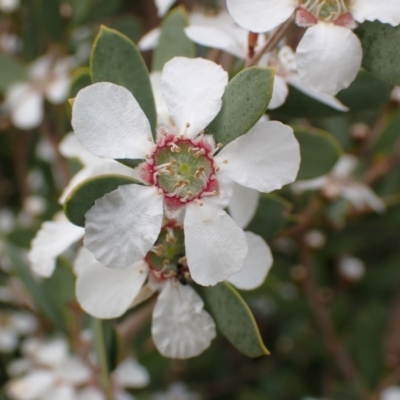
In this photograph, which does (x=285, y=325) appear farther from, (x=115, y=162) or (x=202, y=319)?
(x=115, y=162)

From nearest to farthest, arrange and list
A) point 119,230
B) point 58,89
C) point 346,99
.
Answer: point 119,230 < point 346,99 < point 58,89

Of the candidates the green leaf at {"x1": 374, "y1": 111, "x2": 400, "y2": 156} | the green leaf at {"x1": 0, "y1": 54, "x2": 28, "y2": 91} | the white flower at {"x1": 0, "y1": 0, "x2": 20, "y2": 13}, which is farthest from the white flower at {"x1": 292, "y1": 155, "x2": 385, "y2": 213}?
Result: the white flower at {"x1": 0, "y1": 0, "x2": 20, "y2": 13}

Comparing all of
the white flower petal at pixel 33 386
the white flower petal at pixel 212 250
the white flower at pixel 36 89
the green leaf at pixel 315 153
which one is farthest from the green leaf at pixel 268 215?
the white flower at pixel 36 89

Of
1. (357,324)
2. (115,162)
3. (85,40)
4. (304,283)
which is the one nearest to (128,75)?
(115,162)

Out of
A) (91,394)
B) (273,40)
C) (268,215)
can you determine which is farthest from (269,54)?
(91,394)

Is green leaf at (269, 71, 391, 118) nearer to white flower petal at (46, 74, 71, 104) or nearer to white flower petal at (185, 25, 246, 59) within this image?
white flower petal at (185, 25, 246, 59)

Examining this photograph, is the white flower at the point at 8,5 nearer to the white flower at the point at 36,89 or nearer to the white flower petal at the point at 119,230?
the white flower at the point at 36,89

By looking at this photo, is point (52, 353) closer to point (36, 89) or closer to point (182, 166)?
point (36, 89)
